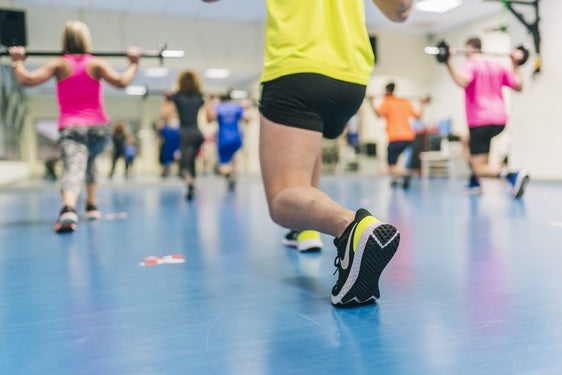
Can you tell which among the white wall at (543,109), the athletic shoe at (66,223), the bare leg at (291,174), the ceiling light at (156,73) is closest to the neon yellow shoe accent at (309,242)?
the bare leg at (291,174)

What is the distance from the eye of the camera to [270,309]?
1158 millimetres

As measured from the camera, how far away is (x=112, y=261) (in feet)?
6.03

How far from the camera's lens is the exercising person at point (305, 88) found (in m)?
1.24

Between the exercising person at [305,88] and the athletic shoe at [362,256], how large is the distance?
0.07ft

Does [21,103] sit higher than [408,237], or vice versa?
[21,103]

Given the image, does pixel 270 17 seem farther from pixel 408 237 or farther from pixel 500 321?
pixel 408 237

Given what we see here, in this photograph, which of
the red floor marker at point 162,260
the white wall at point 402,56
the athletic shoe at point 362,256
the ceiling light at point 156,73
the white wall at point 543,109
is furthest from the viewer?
the ceiling light at point 156,73

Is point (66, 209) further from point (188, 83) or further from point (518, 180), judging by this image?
point (518, 180)

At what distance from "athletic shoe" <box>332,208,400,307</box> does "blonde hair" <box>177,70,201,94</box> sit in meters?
4.03

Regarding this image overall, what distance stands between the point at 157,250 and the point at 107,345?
1.12 m

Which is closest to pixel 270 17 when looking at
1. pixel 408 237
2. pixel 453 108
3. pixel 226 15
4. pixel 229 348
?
pixel 229 348

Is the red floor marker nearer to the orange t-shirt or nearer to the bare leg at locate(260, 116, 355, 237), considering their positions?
the bare leg at locate(260, 116, 355, 237)

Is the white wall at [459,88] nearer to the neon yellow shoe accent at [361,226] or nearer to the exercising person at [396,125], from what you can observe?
the exercising person at [396,125]

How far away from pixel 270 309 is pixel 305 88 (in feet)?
1.79
